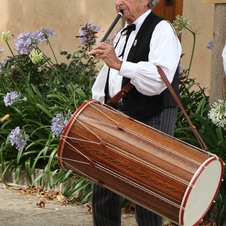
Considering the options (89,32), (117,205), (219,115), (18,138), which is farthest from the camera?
(89,32)

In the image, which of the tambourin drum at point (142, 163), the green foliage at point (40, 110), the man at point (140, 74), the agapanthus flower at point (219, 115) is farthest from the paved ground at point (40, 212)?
the tambourin drum at point (142, 163)

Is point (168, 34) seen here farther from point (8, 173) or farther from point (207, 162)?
point (8, 173)

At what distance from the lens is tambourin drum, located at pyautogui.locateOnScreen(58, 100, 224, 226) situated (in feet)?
12.3

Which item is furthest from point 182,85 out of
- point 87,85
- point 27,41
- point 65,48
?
point 65,48

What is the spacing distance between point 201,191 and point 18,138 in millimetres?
2759

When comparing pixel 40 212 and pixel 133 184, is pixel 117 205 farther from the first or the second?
pixel 40 212

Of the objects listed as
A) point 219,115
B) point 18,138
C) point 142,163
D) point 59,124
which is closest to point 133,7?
point 142,163

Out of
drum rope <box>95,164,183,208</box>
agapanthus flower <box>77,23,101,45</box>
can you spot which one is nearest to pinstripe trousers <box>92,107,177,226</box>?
drum rope <box>95,164,183,208</box>

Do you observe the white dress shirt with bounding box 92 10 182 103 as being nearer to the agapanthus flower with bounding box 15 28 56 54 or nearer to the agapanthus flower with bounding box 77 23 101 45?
the agapanthus flower with bounding box 15 28 56 54

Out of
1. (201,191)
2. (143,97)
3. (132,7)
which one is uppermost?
(132,7)

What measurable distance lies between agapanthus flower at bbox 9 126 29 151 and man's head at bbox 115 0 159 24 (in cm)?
233

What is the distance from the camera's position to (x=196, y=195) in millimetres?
3758

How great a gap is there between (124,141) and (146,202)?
35cm

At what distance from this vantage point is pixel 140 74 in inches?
154
